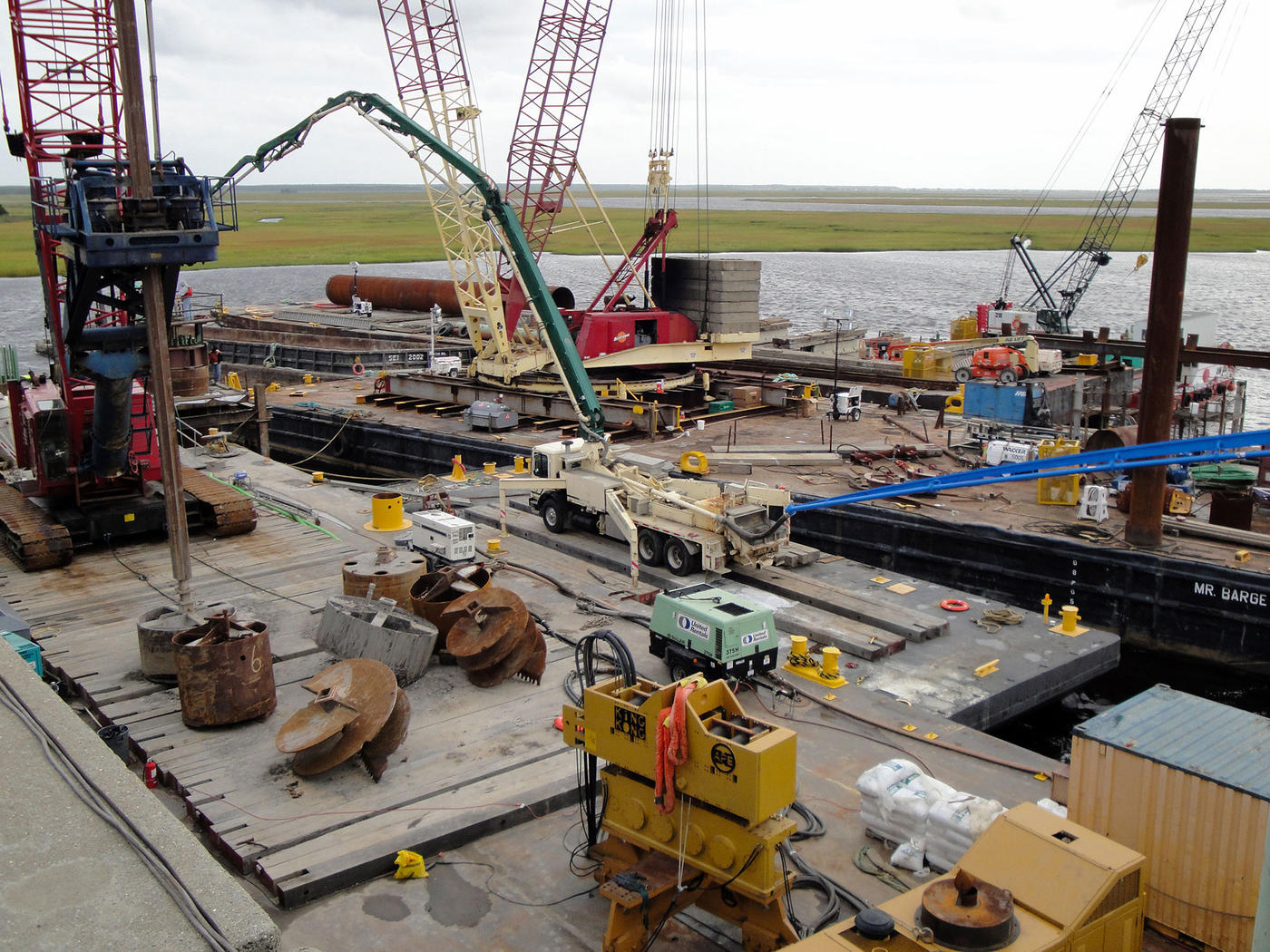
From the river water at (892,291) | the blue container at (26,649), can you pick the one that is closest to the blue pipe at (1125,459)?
the blue container at (26,649)

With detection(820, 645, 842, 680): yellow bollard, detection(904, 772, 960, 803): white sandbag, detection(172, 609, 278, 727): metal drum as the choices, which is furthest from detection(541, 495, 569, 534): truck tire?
detection(904, 772, 960, 803): white sandbag

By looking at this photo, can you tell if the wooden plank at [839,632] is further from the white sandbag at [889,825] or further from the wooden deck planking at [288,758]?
the white sandbag at [889,825]

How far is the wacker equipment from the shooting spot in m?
9.70

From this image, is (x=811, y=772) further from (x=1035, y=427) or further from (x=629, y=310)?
(x=629, y=310)

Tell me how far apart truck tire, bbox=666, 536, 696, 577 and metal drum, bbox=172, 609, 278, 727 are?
8509mm

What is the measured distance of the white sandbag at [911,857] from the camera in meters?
11.7

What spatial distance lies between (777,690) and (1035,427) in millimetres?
19852

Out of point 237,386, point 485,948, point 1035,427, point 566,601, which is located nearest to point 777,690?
point 566,601

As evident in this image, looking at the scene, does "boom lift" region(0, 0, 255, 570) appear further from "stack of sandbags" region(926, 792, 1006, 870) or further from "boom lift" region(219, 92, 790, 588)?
"stack of sandbags" region(926, 792, 1006, 870)

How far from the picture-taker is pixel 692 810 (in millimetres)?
10203

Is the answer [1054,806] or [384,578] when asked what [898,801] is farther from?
[384,578]

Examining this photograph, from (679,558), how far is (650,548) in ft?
2.62

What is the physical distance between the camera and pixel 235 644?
47.4ft

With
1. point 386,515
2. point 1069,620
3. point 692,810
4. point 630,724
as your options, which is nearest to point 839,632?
point 1069,620
